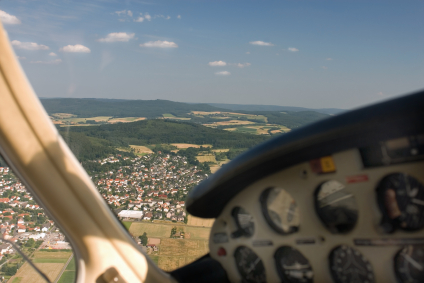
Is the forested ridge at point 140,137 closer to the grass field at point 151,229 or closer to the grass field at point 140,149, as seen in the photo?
the grass field at point 140,149

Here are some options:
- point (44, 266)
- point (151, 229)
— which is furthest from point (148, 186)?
point (44, 266)

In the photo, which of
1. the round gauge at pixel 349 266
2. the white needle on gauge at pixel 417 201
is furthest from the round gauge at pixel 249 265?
the white needle on gauge at pixel 417 201

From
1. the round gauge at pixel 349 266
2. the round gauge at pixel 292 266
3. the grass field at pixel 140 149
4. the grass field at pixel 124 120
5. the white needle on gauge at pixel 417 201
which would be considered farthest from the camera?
the grass field at pixel 124 120

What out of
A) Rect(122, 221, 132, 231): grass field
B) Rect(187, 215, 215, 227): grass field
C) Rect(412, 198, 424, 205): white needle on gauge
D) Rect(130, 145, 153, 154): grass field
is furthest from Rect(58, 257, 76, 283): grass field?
Rect(412, 198, 424, 205): white needle on gauge

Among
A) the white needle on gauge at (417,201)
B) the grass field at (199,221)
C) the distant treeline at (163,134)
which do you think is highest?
the distant treeline at (163,134)

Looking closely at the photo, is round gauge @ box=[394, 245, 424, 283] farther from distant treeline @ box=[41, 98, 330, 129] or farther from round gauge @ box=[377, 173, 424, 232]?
distant treeline @ box=[41, 98, 330, 129]

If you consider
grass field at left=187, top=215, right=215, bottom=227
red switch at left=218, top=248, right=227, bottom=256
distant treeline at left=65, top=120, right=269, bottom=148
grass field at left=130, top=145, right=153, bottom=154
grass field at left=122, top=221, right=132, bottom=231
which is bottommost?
red switch at left=218, top=248, right=227, bottom=256
